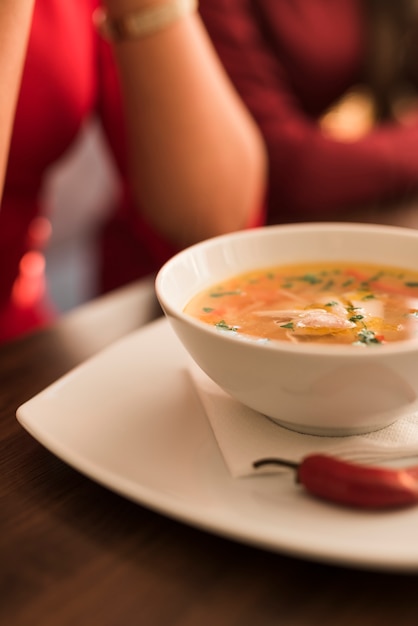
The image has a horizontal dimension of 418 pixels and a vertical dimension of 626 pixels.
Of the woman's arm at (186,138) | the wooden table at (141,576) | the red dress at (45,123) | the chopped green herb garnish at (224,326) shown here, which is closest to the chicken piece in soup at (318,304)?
the chopped green herb garnish at (224,326)

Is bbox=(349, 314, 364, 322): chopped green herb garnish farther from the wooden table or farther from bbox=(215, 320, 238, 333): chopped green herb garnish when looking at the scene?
the wooden table

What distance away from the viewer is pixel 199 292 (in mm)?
916

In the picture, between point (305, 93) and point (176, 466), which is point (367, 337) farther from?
point (305, 93)

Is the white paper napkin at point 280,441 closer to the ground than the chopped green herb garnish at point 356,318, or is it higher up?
closer to the ground

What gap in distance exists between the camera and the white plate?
1.83ft

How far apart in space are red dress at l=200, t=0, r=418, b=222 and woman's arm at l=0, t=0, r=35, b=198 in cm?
138

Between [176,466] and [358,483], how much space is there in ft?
0.57

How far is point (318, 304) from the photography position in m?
0.85

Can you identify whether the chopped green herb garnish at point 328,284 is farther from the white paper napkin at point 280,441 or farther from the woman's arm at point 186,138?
the woman's arm at point 186,138

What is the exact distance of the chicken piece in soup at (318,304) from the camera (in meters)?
0.76

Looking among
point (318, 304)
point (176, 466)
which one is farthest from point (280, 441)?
point (318, 304)

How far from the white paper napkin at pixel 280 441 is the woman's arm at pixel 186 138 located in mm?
934

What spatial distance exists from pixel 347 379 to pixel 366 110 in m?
2.83

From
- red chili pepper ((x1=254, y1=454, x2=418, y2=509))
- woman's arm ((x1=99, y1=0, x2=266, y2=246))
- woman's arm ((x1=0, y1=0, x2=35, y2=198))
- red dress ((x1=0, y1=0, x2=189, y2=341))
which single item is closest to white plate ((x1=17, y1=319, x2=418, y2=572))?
red chili pepper ((x1=254, y1=454, x2=418, y2=509))
